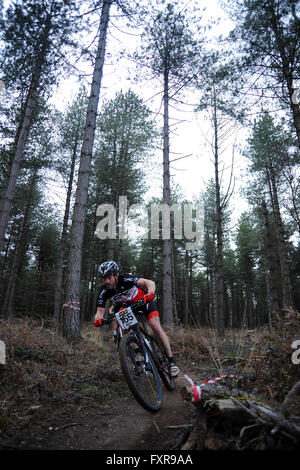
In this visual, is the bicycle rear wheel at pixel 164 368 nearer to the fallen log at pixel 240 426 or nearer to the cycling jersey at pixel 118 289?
the cycling jersey at pixel 118 289

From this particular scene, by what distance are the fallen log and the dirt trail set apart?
43 cm

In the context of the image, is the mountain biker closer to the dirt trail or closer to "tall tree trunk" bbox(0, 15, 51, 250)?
the dirt trail

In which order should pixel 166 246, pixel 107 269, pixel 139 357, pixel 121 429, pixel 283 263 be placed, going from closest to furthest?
pixel 121 429 → pixel 139 357 → pixel 107 269 → pixel 166 246 → pixel 283 263

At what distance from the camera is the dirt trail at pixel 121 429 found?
253 centimetres

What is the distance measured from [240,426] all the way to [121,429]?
1.54m

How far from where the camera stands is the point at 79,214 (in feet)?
24.1

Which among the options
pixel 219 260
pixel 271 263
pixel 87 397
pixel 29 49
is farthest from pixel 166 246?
pixel 29 49

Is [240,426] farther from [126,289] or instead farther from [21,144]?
[21,144]

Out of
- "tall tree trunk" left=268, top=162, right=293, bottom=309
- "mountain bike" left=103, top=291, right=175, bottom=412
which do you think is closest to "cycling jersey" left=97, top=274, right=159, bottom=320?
"mountain bike" left=103, top=291, right=175, bottom=412

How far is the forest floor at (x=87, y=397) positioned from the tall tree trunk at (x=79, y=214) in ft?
4.32

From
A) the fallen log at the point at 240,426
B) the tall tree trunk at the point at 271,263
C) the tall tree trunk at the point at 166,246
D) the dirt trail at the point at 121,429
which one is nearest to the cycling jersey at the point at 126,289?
the dirt trail at the point at 121,429

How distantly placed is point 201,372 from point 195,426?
10.7ft

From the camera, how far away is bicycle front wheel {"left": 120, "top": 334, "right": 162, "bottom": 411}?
128 inches

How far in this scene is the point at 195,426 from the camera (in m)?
2.33
